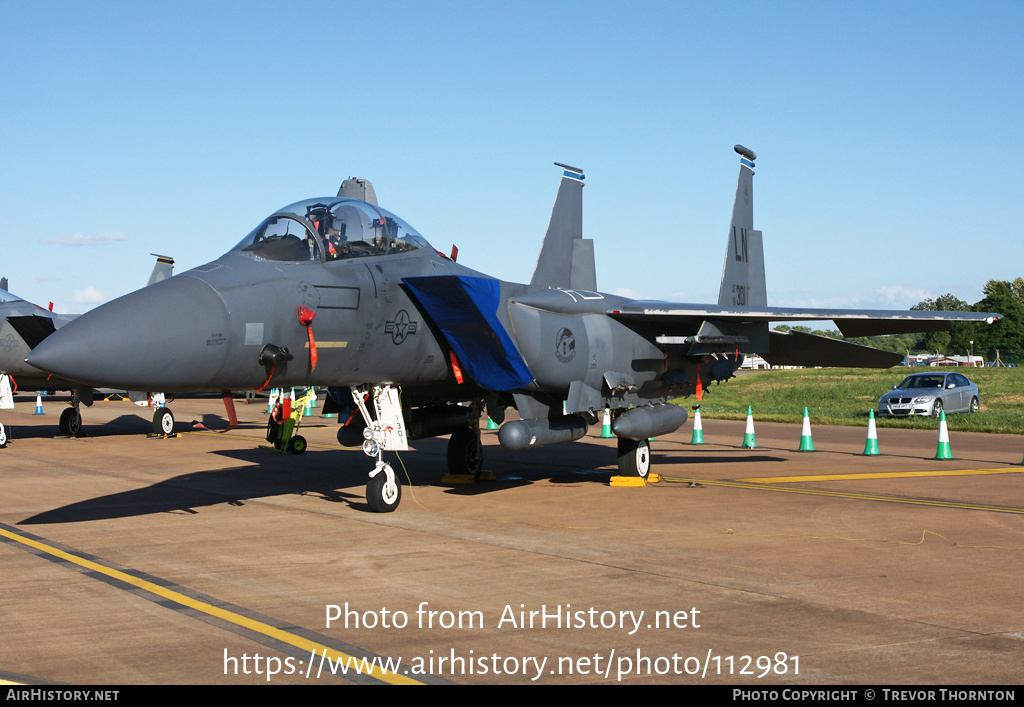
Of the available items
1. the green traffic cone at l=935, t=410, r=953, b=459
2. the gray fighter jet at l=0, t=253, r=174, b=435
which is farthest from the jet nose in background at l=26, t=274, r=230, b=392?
the green traffic cone at l=935, t=410, r=953, b=459

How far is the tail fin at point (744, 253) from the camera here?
15.3m

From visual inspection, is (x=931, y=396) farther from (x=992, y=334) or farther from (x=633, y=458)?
(x=992, y=334)

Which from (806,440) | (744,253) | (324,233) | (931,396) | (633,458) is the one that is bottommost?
(806,440)

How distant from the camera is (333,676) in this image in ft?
15.1

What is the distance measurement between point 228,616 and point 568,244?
35.9ft

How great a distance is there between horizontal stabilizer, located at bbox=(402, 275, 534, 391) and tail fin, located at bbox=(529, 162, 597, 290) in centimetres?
480

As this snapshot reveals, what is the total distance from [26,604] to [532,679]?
12.2 feet

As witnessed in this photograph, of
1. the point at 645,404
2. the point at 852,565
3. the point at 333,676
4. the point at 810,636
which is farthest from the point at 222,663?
the point at 645,404

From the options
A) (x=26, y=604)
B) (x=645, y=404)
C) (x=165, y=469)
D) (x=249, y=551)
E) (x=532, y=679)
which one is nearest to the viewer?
(x=532, y=679)

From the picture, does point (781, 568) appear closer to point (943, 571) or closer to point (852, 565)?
point (852, 565)

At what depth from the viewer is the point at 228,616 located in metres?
5.78

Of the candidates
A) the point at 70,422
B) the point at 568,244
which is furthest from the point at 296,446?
the point at 70,422

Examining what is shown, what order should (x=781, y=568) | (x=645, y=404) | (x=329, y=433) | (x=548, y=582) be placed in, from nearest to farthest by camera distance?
(x=548, y=582) → (x=781, y=568) → (x=645, y=404) → (x=329, y=433)

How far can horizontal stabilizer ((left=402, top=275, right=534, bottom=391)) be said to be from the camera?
9859 mm
